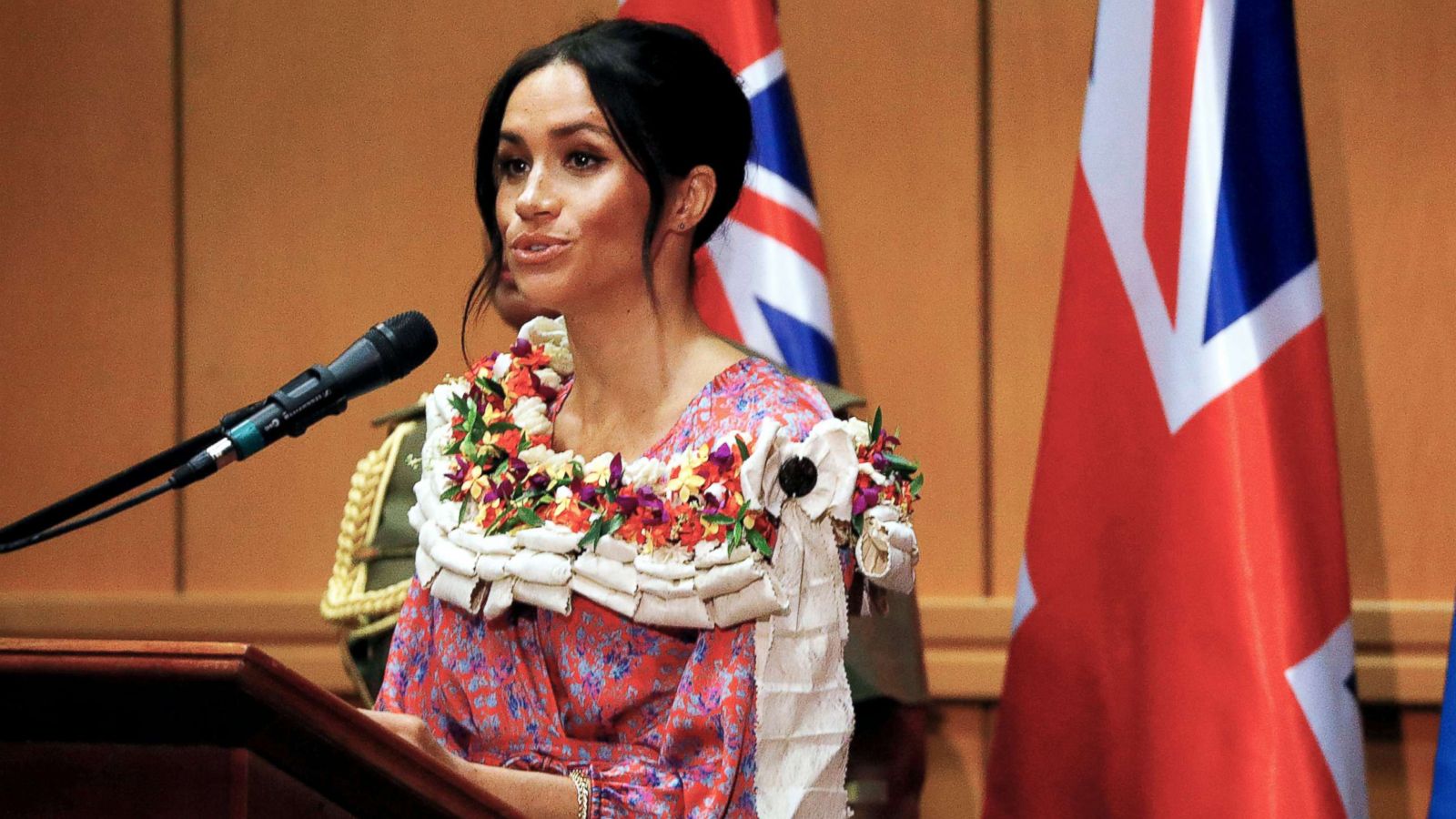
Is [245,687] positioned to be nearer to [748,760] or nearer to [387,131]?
[748,760]

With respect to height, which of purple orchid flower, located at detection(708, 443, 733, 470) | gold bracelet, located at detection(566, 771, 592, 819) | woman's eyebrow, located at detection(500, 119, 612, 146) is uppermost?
woman's eyebrow, located at detection(500, 119, 612, 146)

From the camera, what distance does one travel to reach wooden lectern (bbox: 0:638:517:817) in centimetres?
84

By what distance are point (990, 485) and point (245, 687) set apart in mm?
1763

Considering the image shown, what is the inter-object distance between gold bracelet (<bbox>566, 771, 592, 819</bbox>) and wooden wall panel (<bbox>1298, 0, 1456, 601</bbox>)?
4.69ft

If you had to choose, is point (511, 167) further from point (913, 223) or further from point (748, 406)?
point (913, 223)

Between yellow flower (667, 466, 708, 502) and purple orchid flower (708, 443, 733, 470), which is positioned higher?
purple orchid flower (708, 443, 733, 470)

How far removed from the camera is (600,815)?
132 cm

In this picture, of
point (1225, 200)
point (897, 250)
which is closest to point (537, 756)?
point (1225, 200)

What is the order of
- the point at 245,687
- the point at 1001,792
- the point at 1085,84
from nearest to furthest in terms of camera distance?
1. the point at 245,687
2. the point at 1001,792
3. the point at 1085,84

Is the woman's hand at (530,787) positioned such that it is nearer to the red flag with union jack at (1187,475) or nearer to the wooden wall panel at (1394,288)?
the red flag with union jack at (1187,475)

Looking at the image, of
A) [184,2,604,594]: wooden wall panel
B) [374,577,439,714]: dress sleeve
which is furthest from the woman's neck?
[184,2,604,594]: wooden wall panel

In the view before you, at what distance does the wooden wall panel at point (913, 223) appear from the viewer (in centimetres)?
248

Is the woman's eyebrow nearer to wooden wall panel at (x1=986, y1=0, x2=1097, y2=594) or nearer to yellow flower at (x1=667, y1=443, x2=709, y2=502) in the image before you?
yellow flower at (x1=667, y1=443, x2=709, y2=502)

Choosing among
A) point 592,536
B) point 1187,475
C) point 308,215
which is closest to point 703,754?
point 592,536
